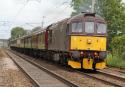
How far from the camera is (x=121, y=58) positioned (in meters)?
30.4

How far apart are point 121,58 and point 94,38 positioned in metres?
8.50

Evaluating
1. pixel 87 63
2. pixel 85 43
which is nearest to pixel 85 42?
pixel 85 43

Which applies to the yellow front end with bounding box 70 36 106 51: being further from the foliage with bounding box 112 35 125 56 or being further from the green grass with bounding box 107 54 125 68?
the foliage with bounding box 112 35 125 56

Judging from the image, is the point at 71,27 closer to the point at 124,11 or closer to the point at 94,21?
the point at 94,21

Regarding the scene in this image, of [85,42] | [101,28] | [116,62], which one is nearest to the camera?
[85,42]

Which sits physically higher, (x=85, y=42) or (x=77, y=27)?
(x=77, y=27)

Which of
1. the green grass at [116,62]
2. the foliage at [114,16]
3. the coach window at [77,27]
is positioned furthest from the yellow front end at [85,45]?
the foliage at [114,16]

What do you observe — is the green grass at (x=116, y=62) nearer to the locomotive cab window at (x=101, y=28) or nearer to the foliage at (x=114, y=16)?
the locomotive cab window at (x=101, y=28)

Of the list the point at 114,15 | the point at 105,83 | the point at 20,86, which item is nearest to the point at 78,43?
the point at 105,83

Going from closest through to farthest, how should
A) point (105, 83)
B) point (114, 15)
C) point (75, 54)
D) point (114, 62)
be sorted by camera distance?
point (105, 83), point (75, 54), point (114, 62), point (114, 15)

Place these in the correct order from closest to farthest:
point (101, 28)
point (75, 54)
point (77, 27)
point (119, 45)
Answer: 1. point (75, 54)
2. point (77, 27)
3. point (101, 28)
4. point (119, 45)

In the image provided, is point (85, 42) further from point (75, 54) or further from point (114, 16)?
point (114, 16)

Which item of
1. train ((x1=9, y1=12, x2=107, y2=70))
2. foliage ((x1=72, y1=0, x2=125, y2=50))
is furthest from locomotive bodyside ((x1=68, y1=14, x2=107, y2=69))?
foliage ((x1=72, y1=0, x2=125, y2=50))

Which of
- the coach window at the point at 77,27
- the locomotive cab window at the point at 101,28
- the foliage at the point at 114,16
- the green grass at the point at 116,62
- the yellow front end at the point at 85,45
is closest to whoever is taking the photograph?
the yellow front end at the point at 85,45
